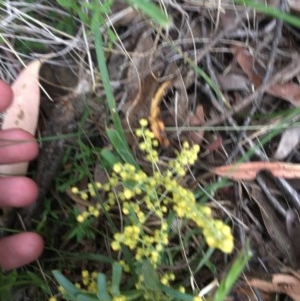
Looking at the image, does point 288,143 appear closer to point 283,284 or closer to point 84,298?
point 283,284

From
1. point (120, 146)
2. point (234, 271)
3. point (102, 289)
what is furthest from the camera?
A: point (120, 146)

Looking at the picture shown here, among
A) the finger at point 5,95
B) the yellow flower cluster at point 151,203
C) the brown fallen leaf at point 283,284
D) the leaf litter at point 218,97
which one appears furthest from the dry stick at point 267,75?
the finger at point 5,95

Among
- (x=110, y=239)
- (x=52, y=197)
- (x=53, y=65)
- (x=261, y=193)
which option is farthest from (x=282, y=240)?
(x=53, y=65)

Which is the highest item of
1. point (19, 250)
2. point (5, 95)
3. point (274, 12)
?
point (274, 12)

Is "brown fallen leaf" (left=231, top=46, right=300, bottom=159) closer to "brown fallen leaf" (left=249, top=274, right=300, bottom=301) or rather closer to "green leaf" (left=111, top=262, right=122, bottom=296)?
"brown fallen leaf" (left=249, top=274, right=300, bottom=301)

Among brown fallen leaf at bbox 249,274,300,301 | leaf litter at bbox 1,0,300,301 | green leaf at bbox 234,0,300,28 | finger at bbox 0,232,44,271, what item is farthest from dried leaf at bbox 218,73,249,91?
finger at bbox 0,232,44,271

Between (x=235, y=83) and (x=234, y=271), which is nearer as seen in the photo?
(x=234, y=271)

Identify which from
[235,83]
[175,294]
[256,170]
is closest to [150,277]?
[175,294]
